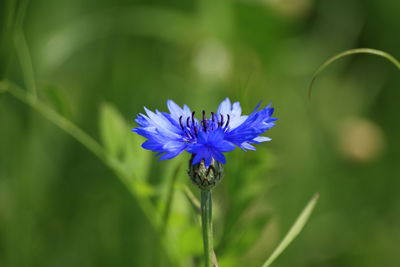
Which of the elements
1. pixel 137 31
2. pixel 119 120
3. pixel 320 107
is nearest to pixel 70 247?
pixel 119 120

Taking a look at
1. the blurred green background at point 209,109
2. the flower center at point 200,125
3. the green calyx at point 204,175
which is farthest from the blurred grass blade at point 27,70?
the green calyx at point 204,175

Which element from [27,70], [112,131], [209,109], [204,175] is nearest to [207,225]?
[204,175]

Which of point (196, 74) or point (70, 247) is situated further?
point (196, 74)

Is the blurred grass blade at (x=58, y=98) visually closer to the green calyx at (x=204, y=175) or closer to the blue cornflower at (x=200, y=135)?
the blue cornflower at (x=200, y=135)

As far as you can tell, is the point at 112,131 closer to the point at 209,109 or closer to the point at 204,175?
the point at 204,175

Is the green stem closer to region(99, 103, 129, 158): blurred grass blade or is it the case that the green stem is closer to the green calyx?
the green calyx

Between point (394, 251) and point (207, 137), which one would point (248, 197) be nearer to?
point (207, 137)
